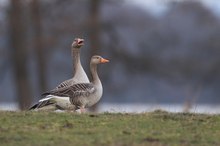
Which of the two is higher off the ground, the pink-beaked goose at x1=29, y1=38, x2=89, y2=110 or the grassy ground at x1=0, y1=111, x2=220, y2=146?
the pink-beaked goose at x1=29, y1=38, x2=89, y2=110

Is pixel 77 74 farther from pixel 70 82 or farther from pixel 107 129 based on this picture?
pixel 107 129

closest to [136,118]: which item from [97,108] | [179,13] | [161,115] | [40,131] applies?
[161,115]

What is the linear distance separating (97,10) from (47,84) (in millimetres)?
3384

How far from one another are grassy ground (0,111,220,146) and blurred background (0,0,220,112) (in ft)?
60.4

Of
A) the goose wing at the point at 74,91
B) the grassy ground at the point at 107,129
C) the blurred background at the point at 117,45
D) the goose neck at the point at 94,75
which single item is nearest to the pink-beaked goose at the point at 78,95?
the goose wing at the point at 74,91

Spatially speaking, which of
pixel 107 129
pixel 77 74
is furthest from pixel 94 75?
pixel 107 129

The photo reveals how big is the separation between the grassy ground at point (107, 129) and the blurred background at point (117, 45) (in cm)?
1841

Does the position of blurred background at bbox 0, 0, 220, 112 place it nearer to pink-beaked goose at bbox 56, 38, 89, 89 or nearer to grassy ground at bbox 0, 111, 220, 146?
pink-beaked goose at bbox 56, 38, 89, 89

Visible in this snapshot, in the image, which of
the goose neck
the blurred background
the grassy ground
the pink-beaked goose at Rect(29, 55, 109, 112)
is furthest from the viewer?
the blurred background

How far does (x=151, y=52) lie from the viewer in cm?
3491

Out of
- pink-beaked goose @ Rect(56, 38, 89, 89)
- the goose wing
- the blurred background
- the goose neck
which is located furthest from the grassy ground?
the blurred background

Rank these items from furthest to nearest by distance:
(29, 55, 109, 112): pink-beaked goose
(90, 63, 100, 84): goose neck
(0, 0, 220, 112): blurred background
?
(0, 0, 220, 112): blurred background < (90, 63, 100, 84): goose neck < (29, 55, 109, 112): pink-beaked goose

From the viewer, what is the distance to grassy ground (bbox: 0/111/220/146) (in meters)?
9.94

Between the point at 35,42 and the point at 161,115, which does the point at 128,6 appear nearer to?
the point at 35,42
